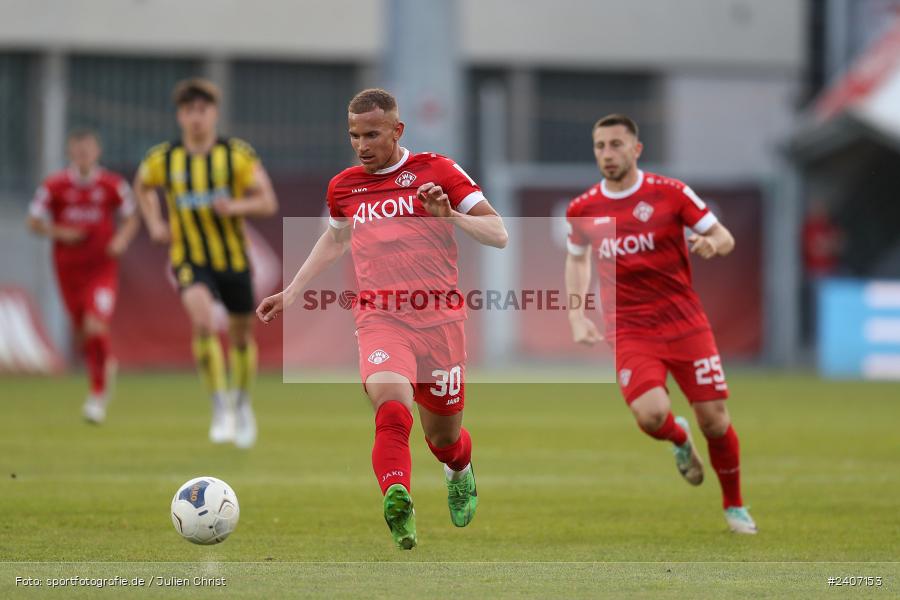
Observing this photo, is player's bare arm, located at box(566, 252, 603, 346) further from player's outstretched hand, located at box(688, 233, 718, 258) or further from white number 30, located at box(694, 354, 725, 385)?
player's outstretched hand, located at box(688, 233, 718, 258)

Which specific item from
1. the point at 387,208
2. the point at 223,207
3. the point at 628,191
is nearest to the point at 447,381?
the point at 387,208

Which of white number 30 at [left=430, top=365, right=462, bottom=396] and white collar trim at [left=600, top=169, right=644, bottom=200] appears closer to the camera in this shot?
white number 30 at [left=430, top=365, right=462, bottom=396]

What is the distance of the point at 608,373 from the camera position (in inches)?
891

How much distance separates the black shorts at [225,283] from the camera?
11.9m

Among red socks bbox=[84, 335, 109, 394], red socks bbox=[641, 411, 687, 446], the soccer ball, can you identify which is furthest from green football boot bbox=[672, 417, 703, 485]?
red socks bbox=[84, 335, 109, 394]

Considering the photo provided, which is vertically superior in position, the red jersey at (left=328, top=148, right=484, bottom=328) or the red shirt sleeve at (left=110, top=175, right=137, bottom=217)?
the red shirt sleeve at (left=110, top=175, right=137, bottom=217)

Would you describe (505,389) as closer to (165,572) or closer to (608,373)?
(608,373)

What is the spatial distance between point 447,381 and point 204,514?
126cm

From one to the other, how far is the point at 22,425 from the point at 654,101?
18.4 m

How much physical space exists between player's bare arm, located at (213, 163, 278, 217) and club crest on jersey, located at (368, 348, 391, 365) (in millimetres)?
5094

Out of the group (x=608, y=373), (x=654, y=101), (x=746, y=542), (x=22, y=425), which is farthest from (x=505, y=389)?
(x=746, y=542)

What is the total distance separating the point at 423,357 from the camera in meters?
7.13

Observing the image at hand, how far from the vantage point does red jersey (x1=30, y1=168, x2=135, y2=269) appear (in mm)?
14766

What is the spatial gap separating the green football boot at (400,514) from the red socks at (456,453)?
1.03 meters
